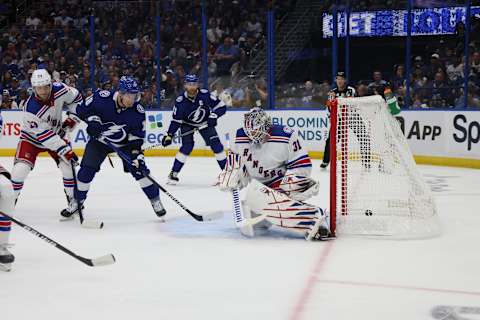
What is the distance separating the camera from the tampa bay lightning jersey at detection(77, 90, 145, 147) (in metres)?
5.20

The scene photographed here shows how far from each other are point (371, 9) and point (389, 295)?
7439mm

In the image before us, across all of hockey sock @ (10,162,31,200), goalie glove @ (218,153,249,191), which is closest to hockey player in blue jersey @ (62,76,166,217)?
hockey sock @ (10,162,31,200)

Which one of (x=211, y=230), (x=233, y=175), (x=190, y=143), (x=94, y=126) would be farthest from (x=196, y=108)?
(x=233, y=175)

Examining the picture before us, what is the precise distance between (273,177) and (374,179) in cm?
69

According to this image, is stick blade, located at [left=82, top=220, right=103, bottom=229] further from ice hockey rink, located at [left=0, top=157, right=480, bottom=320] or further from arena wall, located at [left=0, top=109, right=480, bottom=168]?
arena wall, located at [left=0, top=109, right=480, bottom=168]

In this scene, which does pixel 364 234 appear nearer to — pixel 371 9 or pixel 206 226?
pixel 206 226

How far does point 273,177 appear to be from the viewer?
4.81m

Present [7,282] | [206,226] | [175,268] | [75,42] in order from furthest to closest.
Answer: [75,42] < [206,226] < [175,268] < [7,282]

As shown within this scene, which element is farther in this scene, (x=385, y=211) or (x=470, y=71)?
(x=470, y=71)

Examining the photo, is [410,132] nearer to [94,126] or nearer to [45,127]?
[94,126]

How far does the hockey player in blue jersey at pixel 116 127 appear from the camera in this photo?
5.16 meters

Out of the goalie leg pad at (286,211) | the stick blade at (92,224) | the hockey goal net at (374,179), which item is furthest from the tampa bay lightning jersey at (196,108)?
the goalie leg pad at (286,211)

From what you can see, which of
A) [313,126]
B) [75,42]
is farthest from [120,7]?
[313,126]

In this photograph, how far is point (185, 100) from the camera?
7.72m
